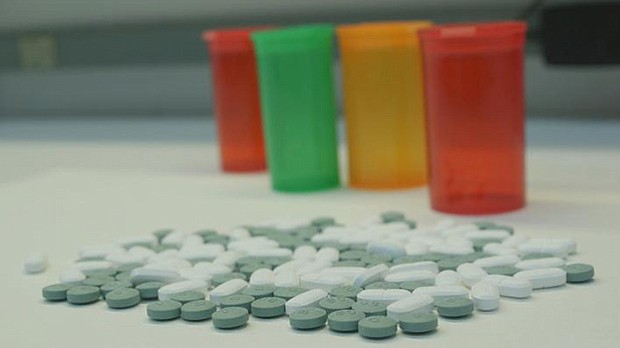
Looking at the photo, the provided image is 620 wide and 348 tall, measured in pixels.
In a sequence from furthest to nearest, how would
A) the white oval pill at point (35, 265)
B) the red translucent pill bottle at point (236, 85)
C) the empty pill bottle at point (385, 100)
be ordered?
the red translucent pill bottle at point (236, 85), the empty pill bottle at point (385, 100), the white oval pill at point (35, 265)

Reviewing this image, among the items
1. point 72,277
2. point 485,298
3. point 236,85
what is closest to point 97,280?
point 72,277

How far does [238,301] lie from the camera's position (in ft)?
2.49

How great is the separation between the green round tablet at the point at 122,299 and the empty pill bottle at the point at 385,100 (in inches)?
18.6

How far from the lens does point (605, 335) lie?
26.0 inches

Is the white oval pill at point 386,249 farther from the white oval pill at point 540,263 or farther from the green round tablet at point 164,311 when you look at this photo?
the green round tablet at point 164,311

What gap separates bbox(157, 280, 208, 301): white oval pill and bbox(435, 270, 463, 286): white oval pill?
0.20 m

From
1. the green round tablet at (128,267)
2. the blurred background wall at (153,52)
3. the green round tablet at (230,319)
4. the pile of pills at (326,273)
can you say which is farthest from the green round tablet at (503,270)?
the blurred background wall at (153,52)

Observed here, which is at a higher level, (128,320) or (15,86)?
(15,86)

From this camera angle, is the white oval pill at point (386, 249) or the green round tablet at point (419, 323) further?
the white oval pill at point (386, 249)

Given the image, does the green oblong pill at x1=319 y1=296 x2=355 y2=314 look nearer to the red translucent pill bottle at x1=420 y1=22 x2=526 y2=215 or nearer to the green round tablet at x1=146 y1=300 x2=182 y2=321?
the green round tablet at x1=146 y1=300 x2=182 y2=321

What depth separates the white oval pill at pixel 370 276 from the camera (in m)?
0.80

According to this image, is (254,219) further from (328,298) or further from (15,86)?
(15,86)

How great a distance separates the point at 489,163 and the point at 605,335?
0.41m

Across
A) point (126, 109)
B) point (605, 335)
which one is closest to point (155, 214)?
point (605, 335)
